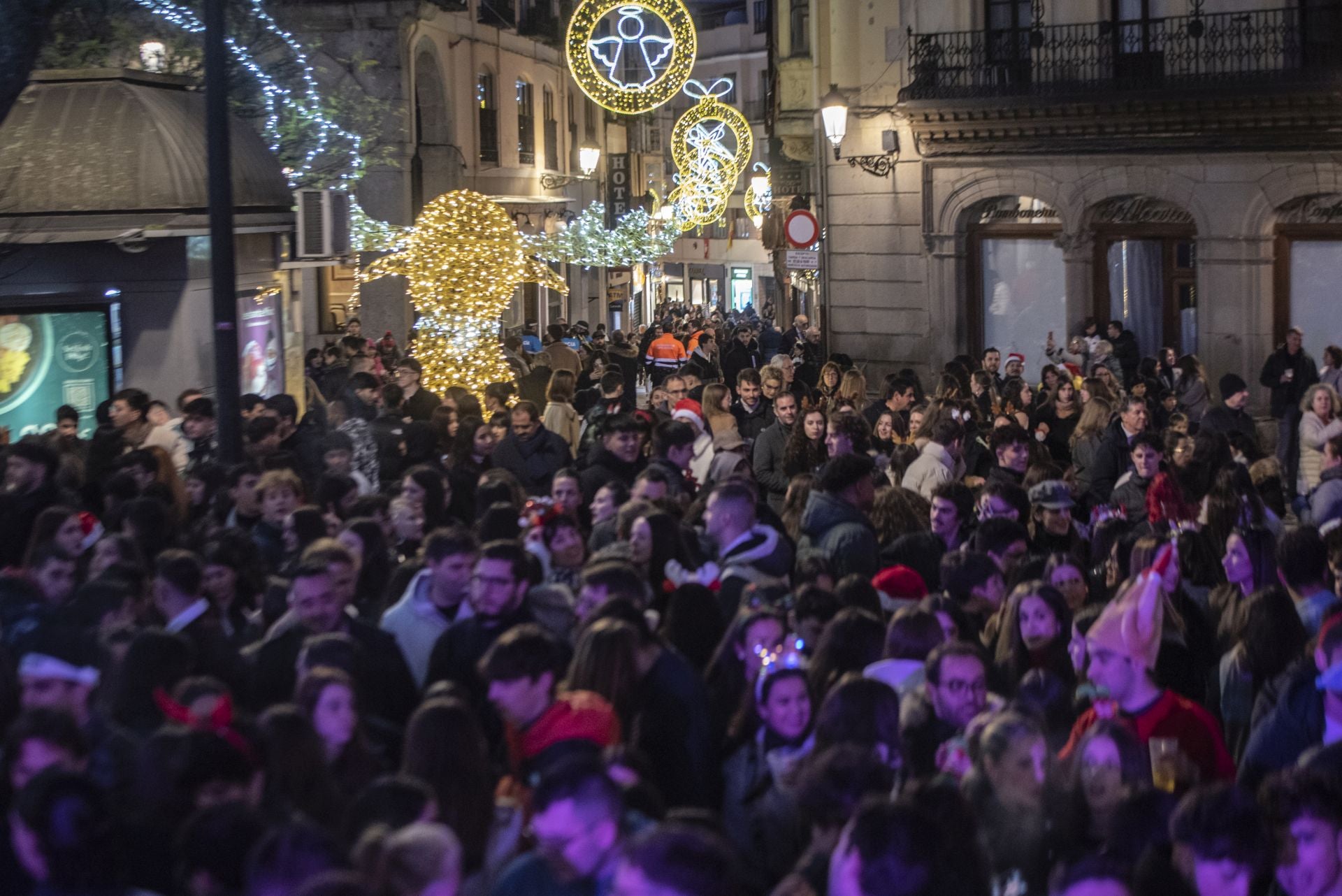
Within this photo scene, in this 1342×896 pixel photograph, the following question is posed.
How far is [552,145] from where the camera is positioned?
46.1 m

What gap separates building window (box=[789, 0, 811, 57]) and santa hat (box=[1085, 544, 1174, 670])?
2585cm

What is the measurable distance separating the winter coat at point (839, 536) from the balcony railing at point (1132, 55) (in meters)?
14.2

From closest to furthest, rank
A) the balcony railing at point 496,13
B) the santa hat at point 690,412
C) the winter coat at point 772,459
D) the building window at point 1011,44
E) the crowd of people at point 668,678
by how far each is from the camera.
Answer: the crowd of people at point 668,678 → the winter coat at point 772,459 → the santa hat at point 690,412 → the building window at point 1011,44 → the balcony railing at point 496,13

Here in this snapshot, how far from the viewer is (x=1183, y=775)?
5770 mm

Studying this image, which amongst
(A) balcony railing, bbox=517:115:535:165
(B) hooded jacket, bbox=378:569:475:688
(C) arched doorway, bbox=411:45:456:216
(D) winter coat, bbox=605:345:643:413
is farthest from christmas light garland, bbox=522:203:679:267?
(B) hooded jacket, bbox=378:569:475:688

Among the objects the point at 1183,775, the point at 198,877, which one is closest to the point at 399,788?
the point at 198,877

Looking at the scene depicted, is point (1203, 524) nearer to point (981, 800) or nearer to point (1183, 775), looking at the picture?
point (1183, 775)

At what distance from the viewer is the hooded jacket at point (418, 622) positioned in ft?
23.1

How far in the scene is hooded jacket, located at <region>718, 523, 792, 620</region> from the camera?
789 centimetres

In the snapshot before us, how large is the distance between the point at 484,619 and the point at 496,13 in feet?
113

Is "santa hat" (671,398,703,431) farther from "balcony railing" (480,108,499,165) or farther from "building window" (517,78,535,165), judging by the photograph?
"building window" (517,78,535,165)

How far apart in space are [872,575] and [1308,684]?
284cm

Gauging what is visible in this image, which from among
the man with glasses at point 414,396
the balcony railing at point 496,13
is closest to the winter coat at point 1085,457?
the man with glasses at point 414,396

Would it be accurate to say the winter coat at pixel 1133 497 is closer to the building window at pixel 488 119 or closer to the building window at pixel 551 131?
the building window at pixel 488 119
